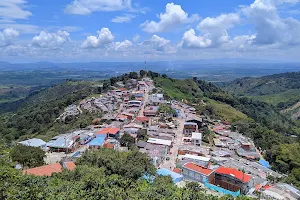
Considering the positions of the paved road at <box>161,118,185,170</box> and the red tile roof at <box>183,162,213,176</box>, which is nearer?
the red tile roof at <box>183,162,213,176</box>

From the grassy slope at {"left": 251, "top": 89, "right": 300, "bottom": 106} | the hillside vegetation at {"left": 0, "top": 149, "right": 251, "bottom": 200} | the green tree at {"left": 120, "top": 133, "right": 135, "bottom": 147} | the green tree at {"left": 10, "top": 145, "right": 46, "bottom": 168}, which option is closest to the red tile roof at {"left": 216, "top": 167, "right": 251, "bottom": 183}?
the hillside vegetation at {"left": 0, "top": 149, "right": 251, "bottom": 200}

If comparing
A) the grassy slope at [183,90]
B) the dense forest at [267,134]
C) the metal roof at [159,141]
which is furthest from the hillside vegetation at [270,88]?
the metal roof at [159,141]

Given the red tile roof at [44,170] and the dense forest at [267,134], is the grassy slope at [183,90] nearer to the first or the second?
the dense forest at [267,134]

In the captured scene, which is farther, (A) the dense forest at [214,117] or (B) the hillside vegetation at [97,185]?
(A) the dense forest at [214,117]

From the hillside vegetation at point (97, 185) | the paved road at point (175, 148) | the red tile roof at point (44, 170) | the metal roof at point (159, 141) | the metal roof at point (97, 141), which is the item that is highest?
the hillside vegetation at point (97, 185)

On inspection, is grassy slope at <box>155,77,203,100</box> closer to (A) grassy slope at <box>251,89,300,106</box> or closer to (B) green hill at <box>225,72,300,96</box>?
(A) grassy slope at <box>251,89,300,106</box>

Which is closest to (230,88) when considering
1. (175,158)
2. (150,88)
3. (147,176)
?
(150,88)

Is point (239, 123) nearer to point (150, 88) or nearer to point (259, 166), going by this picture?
point (259, 166)

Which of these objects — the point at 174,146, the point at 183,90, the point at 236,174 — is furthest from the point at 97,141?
the point at 183,90

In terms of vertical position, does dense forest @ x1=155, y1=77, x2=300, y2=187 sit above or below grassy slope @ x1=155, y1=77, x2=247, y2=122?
below
